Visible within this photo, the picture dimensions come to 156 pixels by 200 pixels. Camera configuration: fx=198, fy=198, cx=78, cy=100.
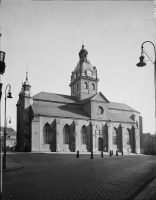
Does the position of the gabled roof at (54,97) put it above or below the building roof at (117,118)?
above

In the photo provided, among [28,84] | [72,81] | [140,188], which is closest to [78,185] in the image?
[140,188]

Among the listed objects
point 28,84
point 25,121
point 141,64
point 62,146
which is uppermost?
point 28,84

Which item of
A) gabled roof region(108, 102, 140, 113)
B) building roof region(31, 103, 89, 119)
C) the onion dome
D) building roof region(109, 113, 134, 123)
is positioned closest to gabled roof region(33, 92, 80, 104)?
building roof region(31, 103, 89, 119)

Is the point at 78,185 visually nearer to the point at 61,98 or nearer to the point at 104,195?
the point at 104,195

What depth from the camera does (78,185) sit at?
9.05 metres

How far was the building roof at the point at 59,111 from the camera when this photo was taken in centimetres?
3909

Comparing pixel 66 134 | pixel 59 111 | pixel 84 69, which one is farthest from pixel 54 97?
pixel 84 69

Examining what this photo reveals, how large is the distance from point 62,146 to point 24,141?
738 cm

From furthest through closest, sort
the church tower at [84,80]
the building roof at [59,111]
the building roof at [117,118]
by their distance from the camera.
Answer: the church tower at [84,80] < the building roof at [117,118] < the building roof at [59,111]

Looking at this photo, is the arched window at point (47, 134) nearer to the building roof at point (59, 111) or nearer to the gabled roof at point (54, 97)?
the building roof at point (59, 111)

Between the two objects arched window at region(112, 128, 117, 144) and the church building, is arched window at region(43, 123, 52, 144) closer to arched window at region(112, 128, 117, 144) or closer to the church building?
the church building

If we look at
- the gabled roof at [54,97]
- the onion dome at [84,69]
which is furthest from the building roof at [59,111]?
the onion dome at [84,69]

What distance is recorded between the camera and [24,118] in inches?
1529

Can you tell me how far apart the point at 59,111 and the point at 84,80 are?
42.5 feet
